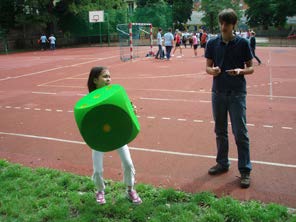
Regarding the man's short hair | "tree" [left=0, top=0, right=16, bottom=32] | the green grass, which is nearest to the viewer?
the green grass

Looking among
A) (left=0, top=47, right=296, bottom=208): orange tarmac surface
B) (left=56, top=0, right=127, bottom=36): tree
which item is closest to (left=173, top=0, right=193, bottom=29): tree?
(left=56, top=0, right=127, bottom=36): tree

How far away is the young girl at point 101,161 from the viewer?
423 cm

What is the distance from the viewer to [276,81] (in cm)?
1377

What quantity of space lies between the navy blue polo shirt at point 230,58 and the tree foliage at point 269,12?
5679 centimetres

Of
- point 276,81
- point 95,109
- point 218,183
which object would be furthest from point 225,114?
point 276,81

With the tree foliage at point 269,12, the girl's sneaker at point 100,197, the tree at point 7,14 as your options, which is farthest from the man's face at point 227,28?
the tree foliage at point 269,12

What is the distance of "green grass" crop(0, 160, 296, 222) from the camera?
3.99 m

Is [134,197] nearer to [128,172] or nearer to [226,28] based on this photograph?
[128,172]

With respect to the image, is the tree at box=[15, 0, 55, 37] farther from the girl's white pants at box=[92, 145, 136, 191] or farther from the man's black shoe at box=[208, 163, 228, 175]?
the girl's white pants at box=[92, 145, 136, 191]

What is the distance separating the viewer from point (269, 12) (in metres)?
62.1

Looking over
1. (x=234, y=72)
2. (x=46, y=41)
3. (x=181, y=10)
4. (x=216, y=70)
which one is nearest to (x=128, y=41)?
(x=46, y=41)

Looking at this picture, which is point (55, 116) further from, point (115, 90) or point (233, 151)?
point (115, 90)

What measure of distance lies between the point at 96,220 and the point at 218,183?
69.4 inches

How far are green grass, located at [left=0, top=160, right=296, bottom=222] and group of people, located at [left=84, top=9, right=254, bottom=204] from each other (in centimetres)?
21
